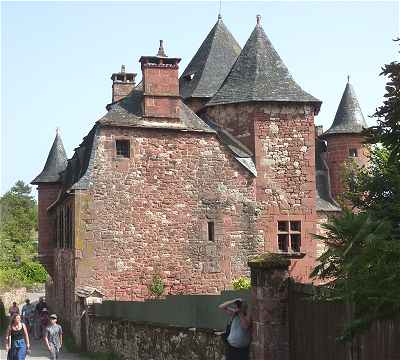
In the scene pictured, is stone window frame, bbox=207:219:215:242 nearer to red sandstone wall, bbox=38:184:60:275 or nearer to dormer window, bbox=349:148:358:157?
red sandstone wall, bbox=38:184:60:275

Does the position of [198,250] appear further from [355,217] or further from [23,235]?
[23,235]

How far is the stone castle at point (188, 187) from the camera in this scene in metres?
25.6

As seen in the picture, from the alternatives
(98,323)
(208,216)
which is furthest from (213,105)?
(98,323)

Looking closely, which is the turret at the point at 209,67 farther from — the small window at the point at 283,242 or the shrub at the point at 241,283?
the shrub at the point at 241,283

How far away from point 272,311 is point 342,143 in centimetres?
2501

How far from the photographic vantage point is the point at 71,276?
26.0 metres

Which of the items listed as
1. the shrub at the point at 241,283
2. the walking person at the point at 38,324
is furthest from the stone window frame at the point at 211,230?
the walking person at the point at 38,324

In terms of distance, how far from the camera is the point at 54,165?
3634 cm

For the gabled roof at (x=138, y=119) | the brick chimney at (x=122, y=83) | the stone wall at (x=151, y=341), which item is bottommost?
the stone wall at (x=151, y=341)

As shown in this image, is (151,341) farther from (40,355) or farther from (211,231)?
(211,231)

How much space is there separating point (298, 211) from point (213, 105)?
5329 mm

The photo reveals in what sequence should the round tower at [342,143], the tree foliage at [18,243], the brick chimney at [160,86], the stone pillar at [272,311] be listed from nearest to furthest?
the stone pillar at [272,311] → the brick chimney at [160,86] → the round tower at [342,143] → the tree foliage at [18,243]

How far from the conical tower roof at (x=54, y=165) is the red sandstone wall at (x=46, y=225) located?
333 millimetres

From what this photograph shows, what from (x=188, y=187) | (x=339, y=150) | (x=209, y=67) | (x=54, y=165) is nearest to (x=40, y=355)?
(x=188, y=187)
